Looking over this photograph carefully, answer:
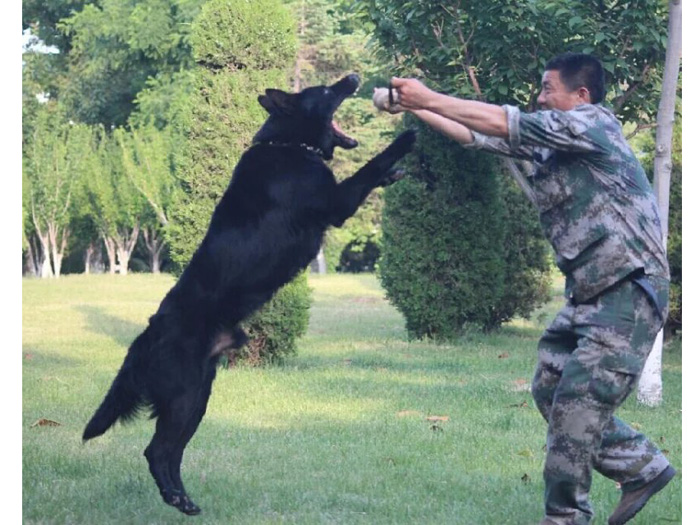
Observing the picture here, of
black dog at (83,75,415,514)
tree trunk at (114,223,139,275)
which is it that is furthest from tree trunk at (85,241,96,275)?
black dog at (83,75,415,514)

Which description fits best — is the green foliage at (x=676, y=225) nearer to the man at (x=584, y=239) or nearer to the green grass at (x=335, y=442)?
the green grass at (x=335, y=442)

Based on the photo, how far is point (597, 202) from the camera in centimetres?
432

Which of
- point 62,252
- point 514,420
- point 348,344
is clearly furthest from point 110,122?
point 514,420

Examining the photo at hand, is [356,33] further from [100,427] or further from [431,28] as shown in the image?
[100,427]

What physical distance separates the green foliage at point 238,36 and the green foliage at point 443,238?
241cm

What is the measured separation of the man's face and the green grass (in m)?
2.15

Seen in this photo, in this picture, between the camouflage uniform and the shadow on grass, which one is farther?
the shadow on grass

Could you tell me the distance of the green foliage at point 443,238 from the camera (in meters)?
12.5

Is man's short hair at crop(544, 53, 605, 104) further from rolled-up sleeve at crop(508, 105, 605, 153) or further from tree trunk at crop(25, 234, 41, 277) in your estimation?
tree trunk at crop(25, 234, 41, 277)

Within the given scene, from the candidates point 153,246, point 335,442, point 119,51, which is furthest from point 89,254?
point 335,442

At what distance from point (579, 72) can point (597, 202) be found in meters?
0.63

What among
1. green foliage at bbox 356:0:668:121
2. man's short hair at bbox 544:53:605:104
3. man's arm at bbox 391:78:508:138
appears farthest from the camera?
green foliage at bbox 356:0:668:121

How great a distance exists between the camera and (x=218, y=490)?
18.5 feet

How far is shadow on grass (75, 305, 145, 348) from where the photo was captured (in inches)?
550
